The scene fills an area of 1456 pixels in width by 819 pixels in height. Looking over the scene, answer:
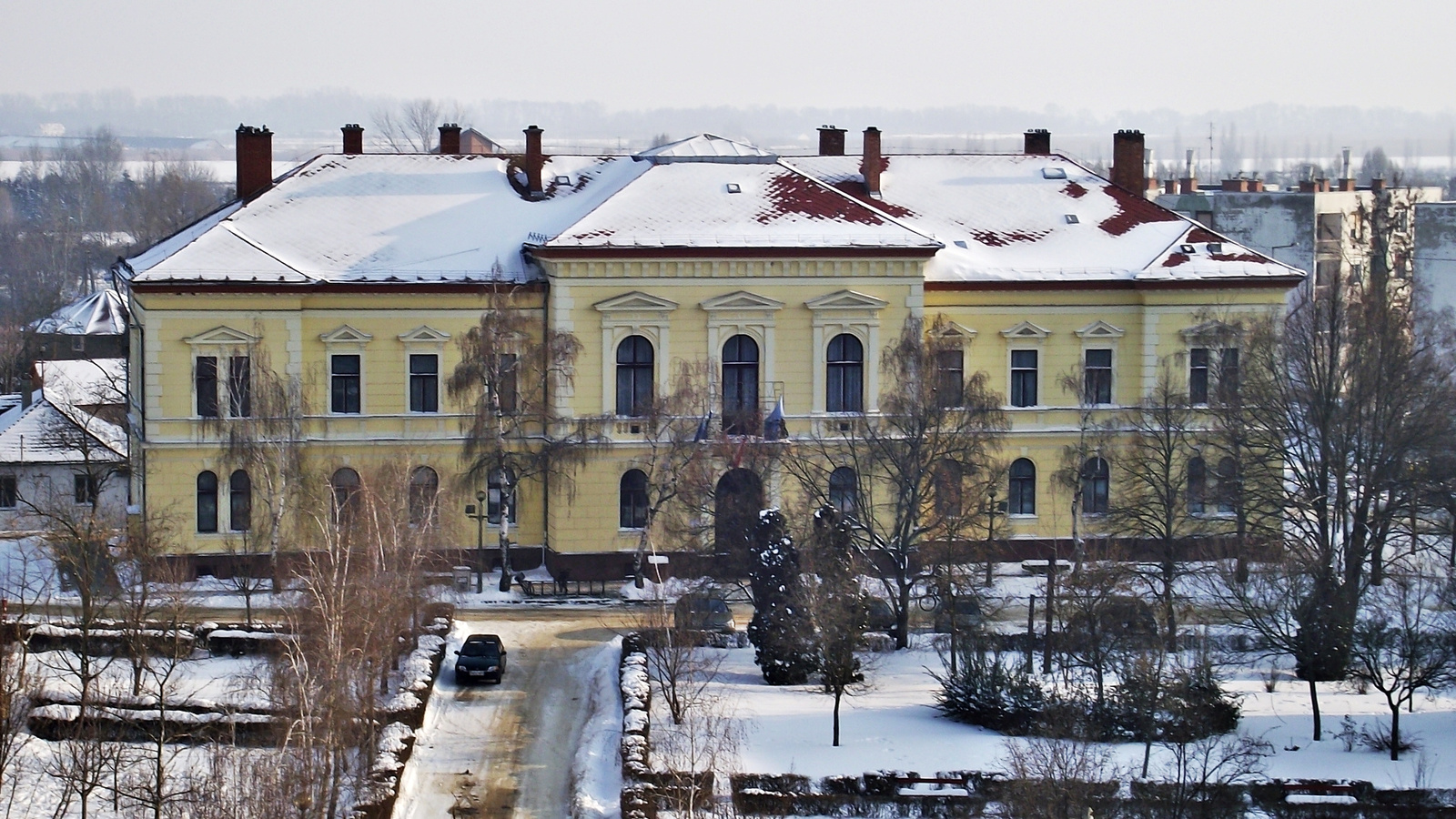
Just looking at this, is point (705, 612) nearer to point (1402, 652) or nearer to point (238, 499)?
point (238, 499)

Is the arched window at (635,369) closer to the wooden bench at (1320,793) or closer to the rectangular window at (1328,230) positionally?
the wooden bench at (1320,793)

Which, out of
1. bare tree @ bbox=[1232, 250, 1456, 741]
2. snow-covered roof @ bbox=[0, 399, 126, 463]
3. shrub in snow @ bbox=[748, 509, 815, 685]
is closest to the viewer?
shrub in snow @ bbox=[748, 509, 815, 685]

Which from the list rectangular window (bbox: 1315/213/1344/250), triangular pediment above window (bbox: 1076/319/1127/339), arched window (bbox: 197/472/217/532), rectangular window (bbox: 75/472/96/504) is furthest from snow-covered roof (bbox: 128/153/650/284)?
rectangular window (bbox: 1315/213/1344/250)

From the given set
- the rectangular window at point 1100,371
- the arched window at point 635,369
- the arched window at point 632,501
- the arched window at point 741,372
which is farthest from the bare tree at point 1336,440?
the arched window at point 632,501

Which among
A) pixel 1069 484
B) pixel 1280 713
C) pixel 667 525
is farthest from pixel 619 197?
pixel 1280 713

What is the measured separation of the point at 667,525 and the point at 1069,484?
9.53m

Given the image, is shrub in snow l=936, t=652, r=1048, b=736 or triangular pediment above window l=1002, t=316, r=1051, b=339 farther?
triangular pediment above window l=1002, t=316, r=1051, b=339

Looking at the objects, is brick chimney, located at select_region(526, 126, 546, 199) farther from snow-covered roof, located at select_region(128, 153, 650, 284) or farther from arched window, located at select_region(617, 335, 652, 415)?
arched window, located at select_region(617, 335, 652, 415)

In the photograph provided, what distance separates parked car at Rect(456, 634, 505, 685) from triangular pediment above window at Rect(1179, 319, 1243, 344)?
19624 mm

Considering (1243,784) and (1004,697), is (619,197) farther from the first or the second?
(1243,784)

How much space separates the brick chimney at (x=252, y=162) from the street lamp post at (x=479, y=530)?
402 inches

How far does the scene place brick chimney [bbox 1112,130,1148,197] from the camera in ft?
179

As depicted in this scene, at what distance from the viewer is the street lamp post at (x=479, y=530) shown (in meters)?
46.3

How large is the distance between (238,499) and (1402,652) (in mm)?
25976
